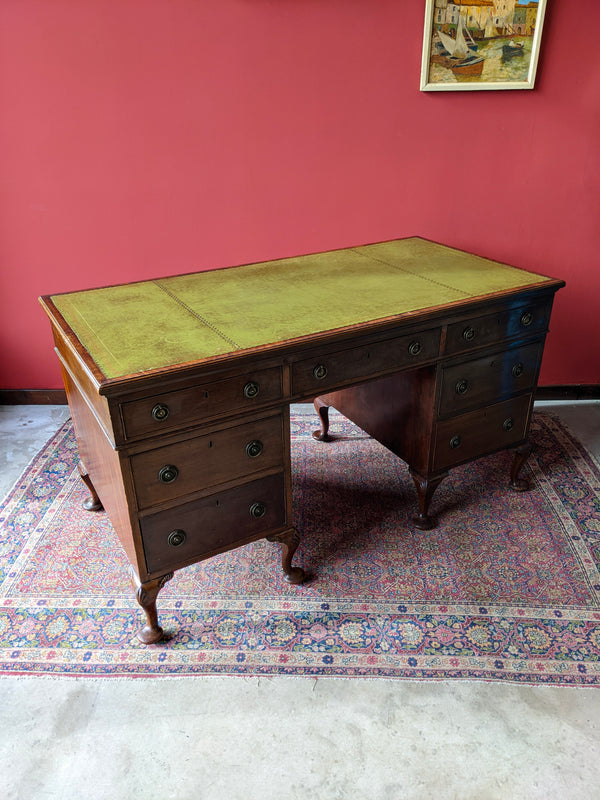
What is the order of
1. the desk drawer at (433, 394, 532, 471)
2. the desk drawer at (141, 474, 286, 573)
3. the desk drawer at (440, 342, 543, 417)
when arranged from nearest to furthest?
the desk drawer at (141, 474, 286, 573) < the desk drawer at (440, 342, 543, 417) < the desk drawer at (433, 394, 532, 471)

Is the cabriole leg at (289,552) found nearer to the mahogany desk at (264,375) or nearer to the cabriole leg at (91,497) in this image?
the mahogany desk at (264,375)

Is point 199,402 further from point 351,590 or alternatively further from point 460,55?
point 460,55

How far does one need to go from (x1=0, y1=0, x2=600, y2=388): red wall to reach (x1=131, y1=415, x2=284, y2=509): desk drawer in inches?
62.5

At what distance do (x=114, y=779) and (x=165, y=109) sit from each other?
9.05ft

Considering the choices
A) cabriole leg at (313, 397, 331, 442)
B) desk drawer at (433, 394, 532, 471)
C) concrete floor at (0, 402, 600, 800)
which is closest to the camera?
concrete floor at (0, 402, 600, 800)

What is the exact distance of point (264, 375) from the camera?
1962 millimetres

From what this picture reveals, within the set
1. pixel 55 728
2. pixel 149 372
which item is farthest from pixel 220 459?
pixel 55 728

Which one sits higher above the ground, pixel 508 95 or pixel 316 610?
pixel 508 95

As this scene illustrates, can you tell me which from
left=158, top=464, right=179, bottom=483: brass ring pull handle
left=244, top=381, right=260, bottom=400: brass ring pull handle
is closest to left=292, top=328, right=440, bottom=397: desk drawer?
left=244, top=381, right=260, bottom=400: brass ring pull handle

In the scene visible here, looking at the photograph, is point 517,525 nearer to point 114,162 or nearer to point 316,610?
point 316,610

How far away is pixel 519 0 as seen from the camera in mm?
2832

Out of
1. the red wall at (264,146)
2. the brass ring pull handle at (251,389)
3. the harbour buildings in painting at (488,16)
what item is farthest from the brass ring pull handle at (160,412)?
the harbour buildings in painting at (488,16)

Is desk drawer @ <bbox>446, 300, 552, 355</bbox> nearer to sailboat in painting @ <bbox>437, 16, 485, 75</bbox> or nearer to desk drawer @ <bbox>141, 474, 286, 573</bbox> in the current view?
desk drawer @ <bbox>141, 474, 286, 573</bbox>

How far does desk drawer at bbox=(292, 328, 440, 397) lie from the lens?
2053 mm
